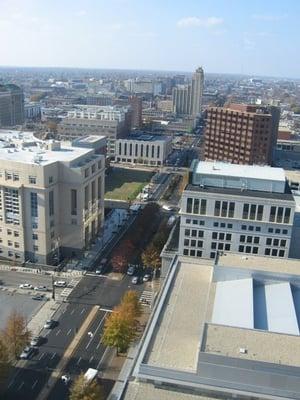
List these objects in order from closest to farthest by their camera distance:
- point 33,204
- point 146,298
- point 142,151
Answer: point 146,298 → point 33,204 → point 142,151

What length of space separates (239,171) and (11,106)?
145 meters

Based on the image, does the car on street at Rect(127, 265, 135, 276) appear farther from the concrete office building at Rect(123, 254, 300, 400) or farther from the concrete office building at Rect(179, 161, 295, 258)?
the concrete office building at Rect(123, 254, 300, 400)

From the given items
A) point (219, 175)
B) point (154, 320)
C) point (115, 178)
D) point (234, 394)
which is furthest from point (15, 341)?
point (115, 178)

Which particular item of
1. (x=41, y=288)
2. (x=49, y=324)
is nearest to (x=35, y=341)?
(x=49, y=324)

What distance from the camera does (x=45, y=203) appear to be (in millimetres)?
61406

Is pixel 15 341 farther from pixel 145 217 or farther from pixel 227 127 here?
pixel 227 127

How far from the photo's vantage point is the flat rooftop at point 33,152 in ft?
212

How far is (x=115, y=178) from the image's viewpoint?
117562 millimetres

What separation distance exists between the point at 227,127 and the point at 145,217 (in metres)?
46.0

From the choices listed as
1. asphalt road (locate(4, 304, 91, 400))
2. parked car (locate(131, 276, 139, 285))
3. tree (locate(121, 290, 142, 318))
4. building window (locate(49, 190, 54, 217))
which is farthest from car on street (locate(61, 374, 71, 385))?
building window (locate(49, 190, 54, 217))

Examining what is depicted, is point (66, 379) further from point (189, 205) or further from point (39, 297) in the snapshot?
point (189, 205)

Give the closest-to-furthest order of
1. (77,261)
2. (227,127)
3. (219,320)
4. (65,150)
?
(219,320), (77,261), (65,150), (227,127)

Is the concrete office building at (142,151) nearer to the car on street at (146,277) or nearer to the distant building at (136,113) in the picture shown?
the distant building at (136,113)

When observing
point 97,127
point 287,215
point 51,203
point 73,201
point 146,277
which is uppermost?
point 287,215
